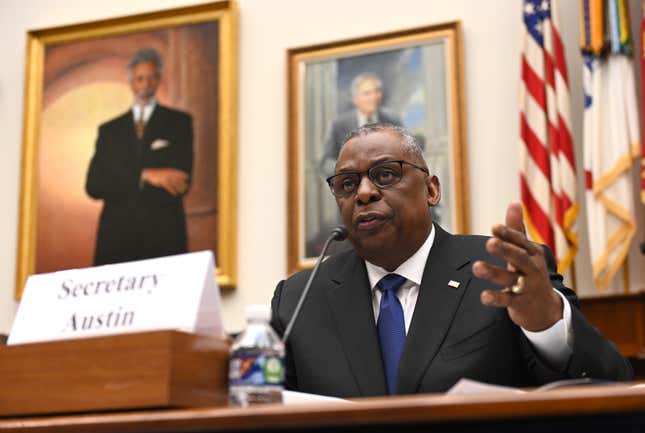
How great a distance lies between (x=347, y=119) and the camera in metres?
6.51

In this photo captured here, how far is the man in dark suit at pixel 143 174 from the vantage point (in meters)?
6.77

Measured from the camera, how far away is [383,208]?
3236 millimetres

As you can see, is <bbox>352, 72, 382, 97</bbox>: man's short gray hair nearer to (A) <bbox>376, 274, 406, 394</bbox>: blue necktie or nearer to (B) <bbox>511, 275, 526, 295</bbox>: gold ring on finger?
(A) <bbox>376, 274, 406, 394</bbox>: blue necktie

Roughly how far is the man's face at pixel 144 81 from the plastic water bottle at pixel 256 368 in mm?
5277

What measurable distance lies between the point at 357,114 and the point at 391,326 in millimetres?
3585

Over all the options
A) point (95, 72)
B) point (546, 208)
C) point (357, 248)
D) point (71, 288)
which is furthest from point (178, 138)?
point (71, 288)

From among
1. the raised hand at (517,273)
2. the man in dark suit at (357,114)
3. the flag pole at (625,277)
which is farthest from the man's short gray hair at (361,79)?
the raised hand at (517,273)

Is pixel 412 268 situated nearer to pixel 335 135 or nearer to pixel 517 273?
pixel 517 273

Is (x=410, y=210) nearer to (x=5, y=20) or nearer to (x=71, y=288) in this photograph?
(x=71, y=288)

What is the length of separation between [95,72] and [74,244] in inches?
53.4

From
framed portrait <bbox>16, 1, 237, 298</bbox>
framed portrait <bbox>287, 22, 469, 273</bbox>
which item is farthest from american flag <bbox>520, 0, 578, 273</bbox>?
framed portrait <bbox>16, 1, 237, 298</bbox>

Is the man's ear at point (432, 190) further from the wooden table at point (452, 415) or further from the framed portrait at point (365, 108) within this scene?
the framed portrait at point (365, 108)

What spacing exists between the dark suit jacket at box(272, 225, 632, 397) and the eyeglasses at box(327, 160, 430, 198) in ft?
0.91

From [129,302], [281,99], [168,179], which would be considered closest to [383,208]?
[129,302]
